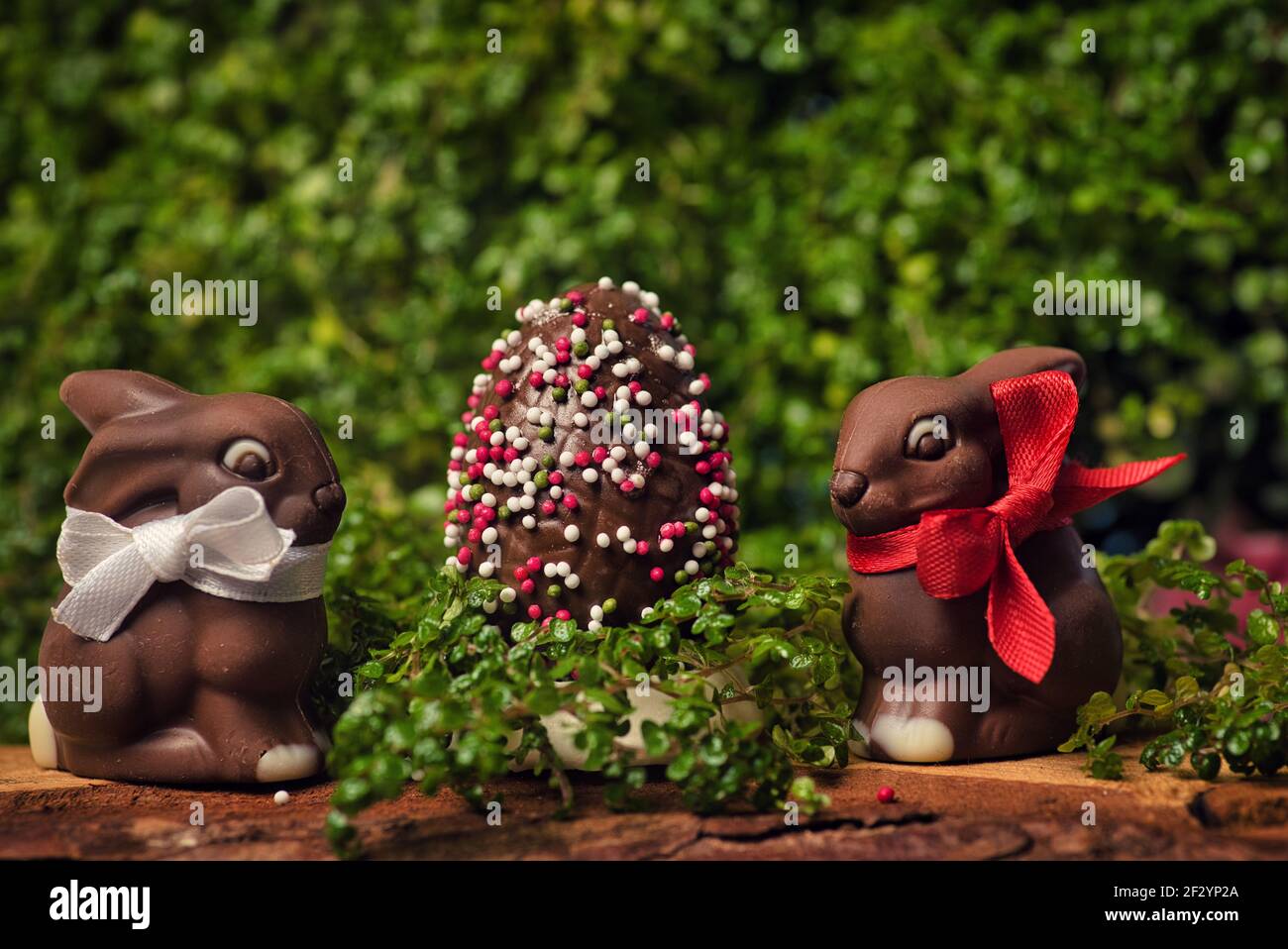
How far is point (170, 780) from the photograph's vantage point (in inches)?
70.2

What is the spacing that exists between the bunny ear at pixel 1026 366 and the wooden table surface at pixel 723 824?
60 centimetres

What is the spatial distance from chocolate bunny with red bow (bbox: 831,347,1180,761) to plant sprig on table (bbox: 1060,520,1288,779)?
0.29ft

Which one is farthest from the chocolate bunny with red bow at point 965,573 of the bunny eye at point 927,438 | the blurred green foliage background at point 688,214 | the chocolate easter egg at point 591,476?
the blurred green foliage background at point 688,214

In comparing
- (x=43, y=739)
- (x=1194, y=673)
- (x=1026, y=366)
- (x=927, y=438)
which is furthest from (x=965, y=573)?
(x=43, y=739)

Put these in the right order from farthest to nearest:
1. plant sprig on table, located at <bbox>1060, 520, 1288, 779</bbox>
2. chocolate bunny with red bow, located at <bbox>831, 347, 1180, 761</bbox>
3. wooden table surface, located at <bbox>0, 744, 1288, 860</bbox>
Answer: chocolate bunny with red bow, located at <bbox>831, 347, 1180, 761</bbox>, plant sprig on table, located at <bbox>1060, 520, 1288, 779</bbox>, wooden table surface, located at <bbox>0, 744, 1288, 860</bbox>

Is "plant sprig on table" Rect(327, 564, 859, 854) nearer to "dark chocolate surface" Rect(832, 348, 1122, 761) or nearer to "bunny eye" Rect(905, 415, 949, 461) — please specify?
"dark chocolate surface" Rect(832, 348, 1122, 761)

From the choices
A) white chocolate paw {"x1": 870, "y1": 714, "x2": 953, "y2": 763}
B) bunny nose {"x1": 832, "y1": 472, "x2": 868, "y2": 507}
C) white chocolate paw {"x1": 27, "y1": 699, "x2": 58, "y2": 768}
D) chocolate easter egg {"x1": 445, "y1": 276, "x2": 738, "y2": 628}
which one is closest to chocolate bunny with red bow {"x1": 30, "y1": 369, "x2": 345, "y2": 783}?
white chocolate paw {"x1": 27, "y1": 699, "x2": 58, "y2": 768}

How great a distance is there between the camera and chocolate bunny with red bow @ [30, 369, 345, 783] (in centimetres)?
176

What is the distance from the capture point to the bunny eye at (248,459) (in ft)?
5.89

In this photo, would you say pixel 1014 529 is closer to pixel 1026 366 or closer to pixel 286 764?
pixel 1026 366

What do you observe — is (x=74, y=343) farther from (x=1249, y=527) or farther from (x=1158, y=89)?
(x=1249, y=527)

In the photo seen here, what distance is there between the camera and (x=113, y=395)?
1859 mm

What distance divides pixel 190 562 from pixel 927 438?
3.55 ft

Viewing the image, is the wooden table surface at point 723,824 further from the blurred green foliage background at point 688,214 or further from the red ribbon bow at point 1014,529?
the blurred green foliage background at point 688,214
